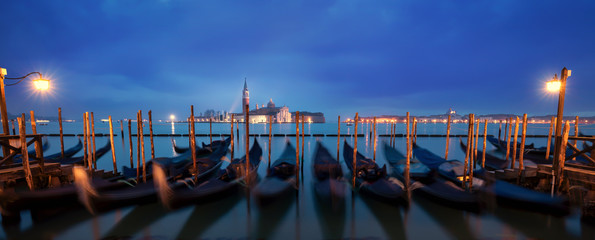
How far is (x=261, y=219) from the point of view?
4.29m

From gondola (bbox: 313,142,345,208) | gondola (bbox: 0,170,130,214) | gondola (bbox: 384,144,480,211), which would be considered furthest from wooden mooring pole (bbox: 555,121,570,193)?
gondola (bbox: 0,170,130,214)

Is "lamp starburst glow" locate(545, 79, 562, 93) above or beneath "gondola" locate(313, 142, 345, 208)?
above

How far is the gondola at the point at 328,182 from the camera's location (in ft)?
14.2

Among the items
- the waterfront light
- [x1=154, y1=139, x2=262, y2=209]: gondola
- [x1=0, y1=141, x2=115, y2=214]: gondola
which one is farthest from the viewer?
the waterfront light

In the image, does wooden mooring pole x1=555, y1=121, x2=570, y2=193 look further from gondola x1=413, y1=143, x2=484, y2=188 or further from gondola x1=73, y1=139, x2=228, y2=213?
gondola x1=73, y1=139, x2=228, y2=213

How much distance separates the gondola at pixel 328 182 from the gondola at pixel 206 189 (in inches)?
66.3

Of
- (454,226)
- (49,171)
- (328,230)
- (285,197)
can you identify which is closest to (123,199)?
(49,171)

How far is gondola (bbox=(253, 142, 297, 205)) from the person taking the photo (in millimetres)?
4277

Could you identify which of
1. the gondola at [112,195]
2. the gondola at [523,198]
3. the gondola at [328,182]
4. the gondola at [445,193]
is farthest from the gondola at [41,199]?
the gondola at [523,198]

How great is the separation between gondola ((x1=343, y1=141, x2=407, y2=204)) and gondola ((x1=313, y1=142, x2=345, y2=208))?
1.55 feet

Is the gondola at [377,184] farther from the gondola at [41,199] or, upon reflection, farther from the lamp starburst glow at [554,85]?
the gondola at [41,199]

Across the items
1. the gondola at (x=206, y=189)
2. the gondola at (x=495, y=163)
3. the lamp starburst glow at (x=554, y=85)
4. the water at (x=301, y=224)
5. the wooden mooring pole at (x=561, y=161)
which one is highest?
the lamp starburst glow at (x=554, y=85)

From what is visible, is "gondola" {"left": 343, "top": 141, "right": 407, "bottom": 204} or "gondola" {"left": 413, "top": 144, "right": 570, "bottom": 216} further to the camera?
"gondola" {"left": 343, "top": 141, "right": 407, "bottom": 204}

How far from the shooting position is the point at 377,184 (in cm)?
474
